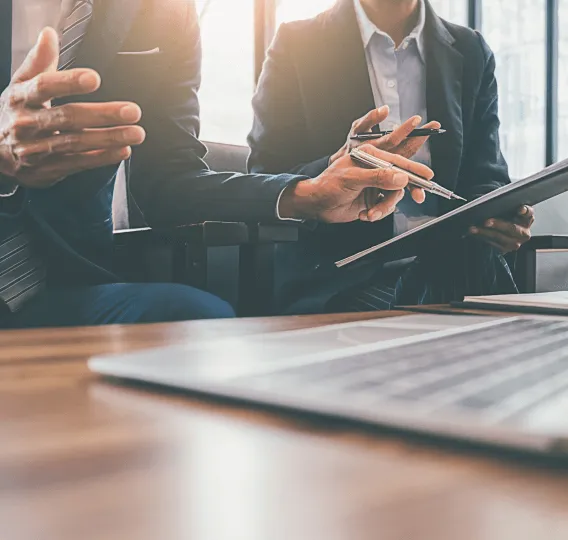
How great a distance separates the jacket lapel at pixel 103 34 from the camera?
89 cm

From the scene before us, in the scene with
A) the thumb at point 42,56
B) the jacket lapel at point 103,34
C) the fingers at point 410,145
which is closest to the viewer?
the thumb at point 42,56

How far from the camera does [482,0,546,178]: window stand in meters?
3.41

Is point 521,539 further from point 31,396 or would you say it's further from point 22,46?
point 22,46

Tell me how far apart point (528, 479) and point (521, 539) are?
0.04 metres

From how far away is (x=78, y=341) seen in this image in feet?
1.28

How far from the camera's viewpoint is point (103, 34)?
0.90 m

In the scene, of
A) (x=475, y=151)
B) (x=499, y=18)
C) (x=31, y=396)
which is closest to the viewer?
(x=31, y=396)

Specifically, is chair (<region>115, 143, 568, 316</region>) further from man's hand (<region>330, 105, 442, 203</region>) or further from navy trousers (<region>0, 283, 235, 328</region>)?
man's hand (<region>330, 105, 442, 203</region>)

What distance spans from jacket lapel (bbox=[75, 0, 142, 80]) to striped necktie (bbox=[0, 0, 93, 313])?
16 millimetres

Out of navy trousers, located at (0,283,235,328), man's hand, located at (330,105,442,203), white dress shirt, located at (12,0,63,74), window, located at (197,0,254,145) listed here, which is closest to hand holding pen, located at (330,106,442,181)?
man's hand, located at (330,105,442,203)

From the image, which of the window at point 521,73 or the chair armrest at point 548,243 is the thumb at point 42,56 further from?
the window at point 521,73

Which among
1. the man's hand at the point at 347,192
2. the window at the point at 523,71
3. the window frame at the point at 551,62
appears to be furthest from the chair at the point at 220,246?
Result: the window frame at the point at 551,62

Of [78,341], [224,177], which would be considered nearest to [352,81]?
[224,177]

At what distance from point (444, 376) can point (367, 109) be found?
1334mm
